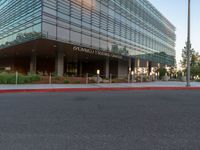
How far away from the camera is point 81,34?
28.8 meters

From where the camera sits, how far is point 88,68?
4938 cm

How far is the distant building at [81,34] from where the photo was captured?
24.9 metres

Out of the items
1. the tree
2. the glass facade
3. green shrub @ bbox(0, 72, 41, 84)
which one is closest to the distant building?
the glass facade

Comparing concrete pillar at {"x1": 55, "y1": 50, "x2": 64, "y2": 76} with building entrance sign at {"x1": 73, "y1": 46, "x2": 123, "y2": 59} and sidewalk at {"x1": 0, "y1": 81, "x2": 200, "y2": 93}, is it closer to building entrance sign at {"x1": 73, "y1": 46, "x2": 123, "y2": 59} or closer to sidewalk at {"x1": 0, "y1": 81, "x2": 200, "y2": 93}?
building entrance sign at {"x1": 73, "y1": 46, "x2": 123, "y2": 59}

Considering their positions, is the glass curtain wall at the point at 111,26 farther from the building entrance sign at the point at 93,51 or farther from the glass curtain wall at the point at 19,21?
the glass curtain wall at the point at 19,21

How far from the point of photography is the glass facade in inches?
967

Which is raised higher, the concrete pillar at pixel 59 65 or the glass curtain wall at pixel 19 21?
the glass curtain wall at pixel 19 21
